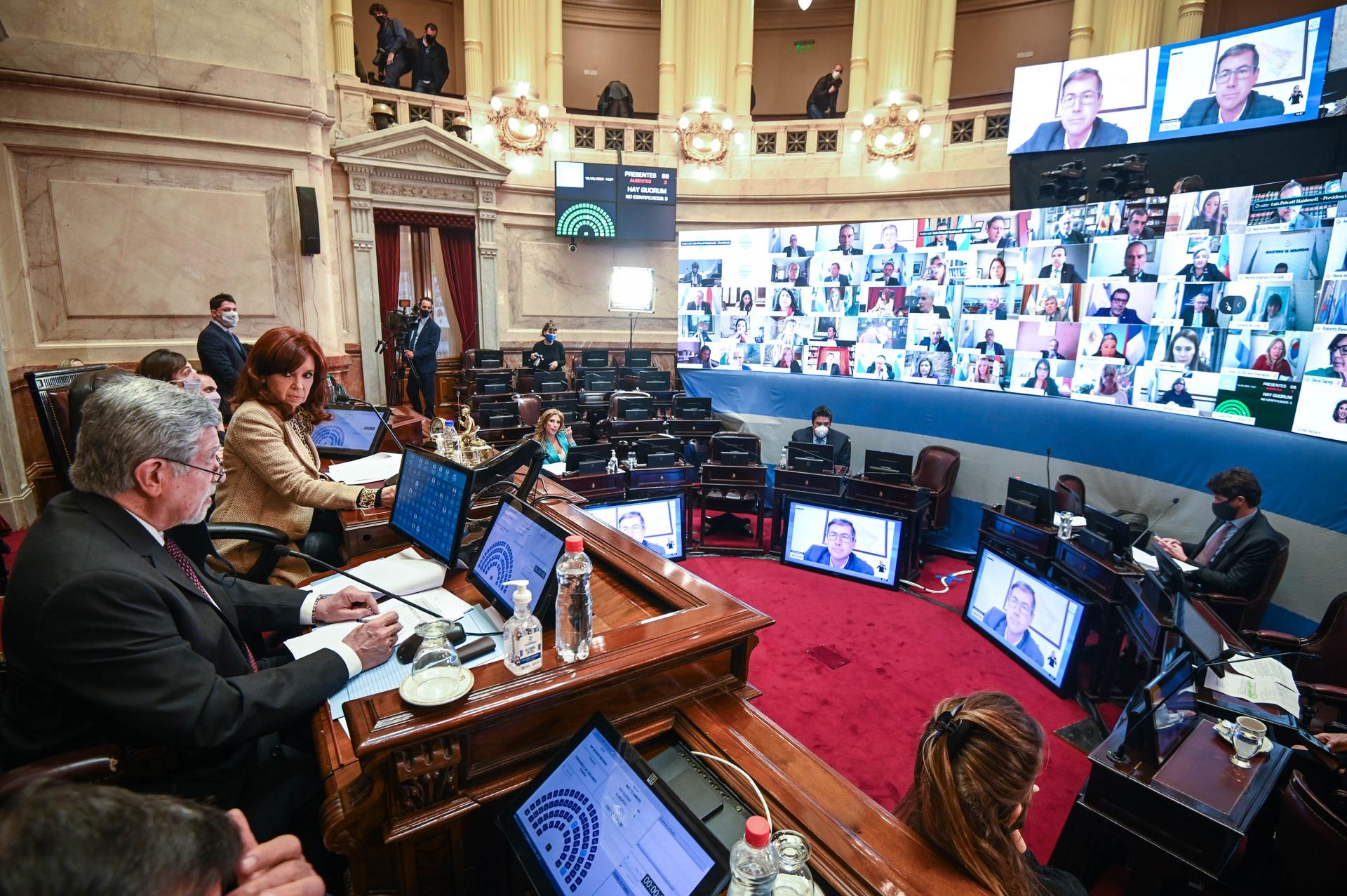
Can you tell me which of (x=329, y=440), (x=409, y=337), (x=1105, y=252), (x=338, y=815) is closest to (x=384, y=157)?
(x=409, y=337)

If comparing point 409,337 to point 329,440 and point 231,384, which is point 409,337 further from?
point 329,440

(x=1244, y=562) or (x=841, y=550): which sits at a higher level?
(x=1244, y=562)

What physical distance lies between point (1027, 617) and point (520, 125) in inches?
395

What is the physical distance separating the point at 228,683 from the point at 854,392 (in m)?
7.26

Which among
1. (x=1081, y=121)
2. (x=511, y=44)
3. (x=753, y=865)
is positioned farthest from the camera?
(x=511, y=44)

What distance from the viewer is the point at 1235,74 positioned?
6.08m

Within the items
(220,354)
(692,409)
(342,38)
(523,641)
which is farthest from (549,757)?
(342,38)

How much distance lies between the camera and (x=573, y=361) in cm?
1102

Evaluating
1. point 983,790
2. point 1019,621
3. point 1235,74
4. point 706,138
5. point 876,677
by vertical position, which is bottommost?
point 876,677

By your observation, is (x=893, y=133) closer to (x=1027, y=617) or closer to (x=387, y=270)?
(x=387, y=270)

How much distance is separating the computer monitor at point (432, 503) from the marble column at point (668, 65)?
10403mm

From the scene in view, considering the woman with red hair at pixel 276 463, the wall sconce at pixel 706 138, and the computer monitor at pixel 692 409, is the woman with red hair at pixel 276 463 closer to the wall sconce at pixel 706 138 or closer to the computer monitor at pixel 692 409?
the computer monitor at pixel 692 409

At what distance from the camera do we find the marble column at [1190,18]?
8.49 metres

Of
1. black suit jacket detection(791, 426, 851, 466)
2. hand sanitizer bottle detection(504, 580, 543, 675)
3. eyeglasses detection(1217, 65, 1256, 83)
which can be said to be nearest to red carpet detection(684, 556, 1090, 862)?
black suit jacket detection(791, 426, 851, 466)
